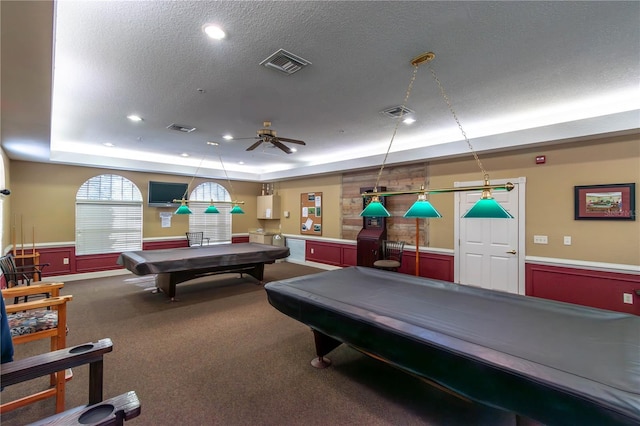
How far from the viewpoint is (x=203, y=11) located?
191 cm

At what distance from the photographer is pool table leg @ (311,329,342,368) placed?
2.73 m

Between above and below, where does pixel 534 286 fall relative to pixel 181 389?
above

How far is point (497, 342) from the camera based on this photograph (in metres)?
1.60

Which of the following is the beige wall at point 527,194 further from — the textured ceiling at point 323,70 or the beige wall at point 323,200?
the textured ceiling at point 323,70

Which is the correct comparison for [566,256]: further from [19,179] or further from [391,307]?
[19,179]

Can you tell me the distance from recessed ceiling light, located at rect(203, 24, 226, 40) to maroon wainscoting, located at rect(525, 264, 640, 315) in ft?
16.1

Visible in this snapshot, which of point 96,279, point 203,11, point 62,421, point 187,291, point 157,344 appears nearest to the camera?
point 62,421

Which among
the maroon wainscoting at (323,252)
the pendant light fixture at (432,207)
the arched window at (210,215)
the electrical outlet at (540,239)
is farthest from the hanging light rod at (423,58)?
the arched window at (210,215)

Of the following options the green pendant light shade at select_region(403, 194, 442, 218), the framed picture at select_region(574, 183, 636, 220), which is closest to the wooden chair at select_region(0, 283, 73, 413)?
the green pendant light shade at select_region(403, 194, 442, 218)

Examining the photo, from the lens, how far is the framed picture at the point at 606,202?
3.49 meters

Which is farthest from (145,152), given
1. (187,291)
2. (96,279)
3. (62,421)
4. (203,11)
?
(62,421)

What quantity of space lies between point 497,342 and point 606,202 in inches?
137

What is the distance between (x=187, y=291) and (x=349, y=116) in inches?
165

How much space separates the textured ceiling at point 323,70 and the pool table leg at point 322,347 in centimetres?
256
